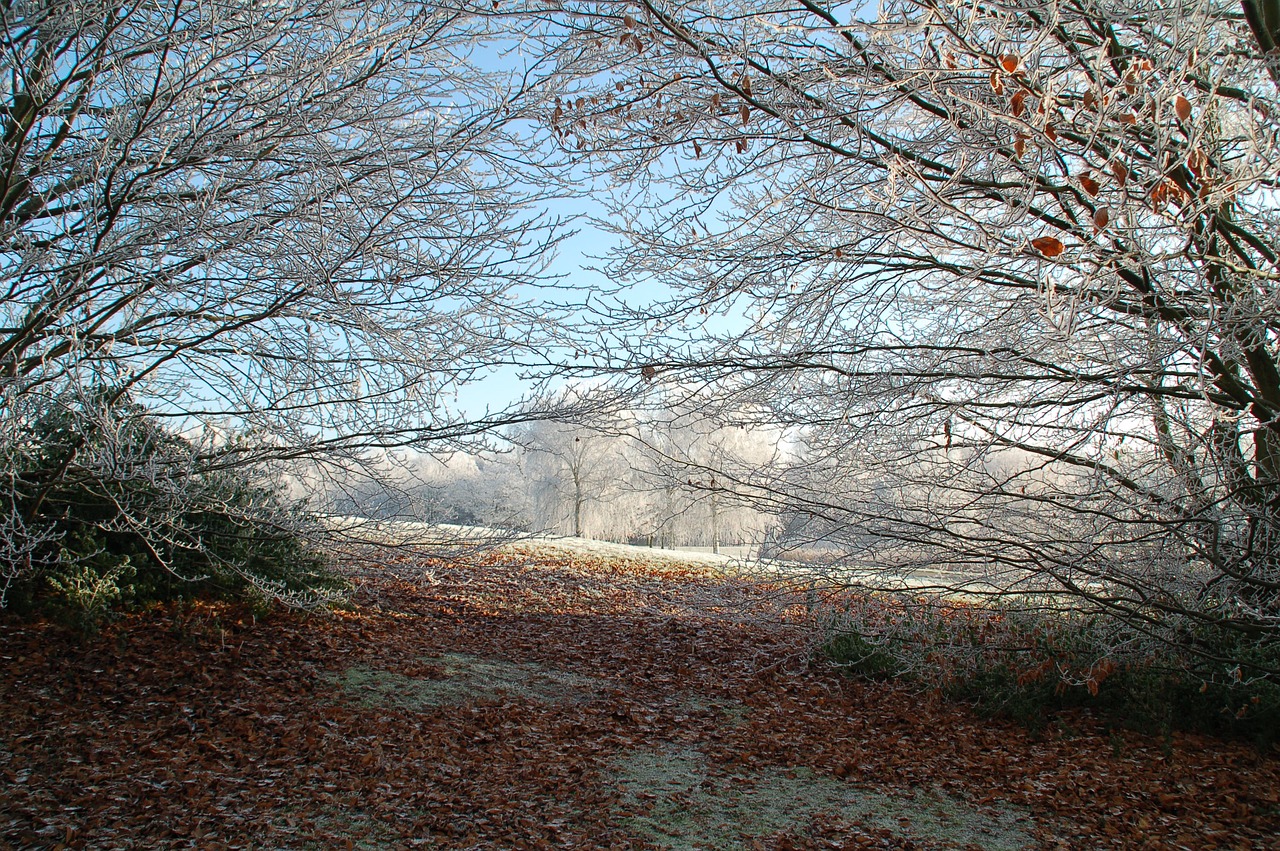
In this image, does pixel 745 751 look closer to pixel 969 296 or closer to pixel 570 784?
pixel 570 784

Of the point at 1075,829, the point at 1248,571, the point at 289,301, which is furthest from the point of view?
the point at 1248,571

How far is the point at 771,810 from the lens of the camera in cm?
463

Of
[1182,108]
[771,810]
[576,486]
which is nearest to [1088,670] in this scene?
[771,810]

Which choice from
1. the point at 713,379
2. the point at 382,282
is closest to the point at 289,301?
the point at 382,282

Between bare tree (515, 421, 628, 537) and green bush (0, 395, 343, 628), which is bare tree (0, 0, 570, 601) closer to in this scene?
green bush (0, 395, 343, 628)

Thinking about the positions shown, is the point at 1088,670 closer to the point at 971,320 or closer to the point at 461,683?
the point at 971,320

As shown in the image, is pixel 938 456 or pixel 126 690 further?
pixel 938 456

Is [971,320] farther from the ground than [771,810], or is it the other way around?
[971,320]

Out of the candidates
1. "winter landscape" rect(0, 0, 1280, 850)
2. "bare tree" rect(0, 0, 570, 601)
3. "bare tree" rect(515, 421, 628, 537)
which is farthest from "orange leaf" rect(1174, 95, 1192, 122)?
"bare tree" rect(515, 421, 628, 537)

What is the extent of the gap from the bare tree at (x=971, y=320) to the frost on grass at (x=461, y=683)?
9.22 ft

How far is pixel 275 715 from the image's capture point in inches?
215

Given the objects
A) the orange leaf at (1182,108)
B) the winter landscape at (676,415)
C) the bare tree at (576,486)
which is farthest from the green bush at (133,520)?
the bare tree at (576,486)

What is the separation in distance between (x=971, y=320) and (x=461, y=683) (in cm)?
527

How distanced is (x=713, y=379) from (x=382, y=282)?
246 centimetres
